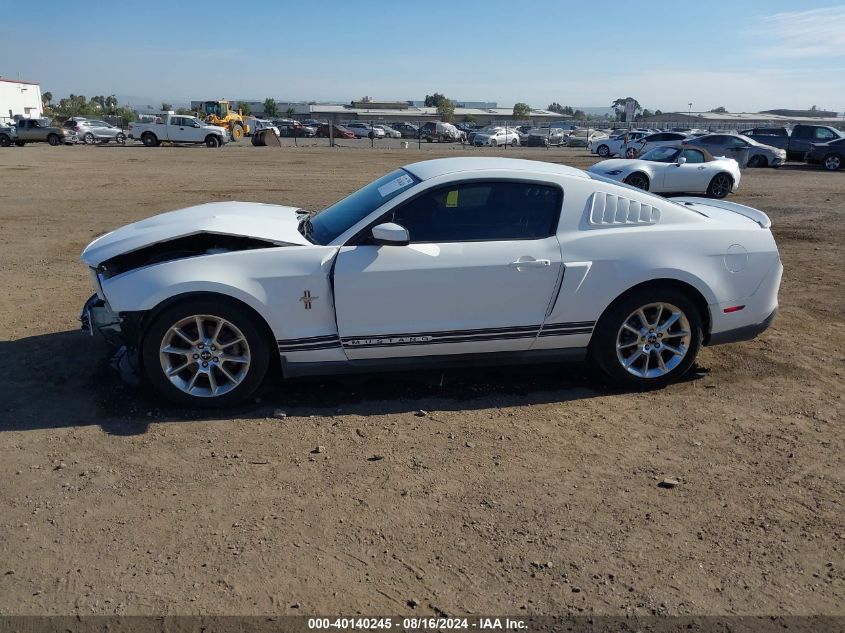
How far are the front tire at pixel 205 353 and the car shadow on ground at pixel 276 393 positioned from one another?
0.48 ft

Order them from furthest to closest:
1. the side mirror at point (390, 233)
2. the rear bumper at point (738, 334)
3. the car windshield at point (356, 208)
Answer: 1. the rear bumper at point (738, 334)
2. the car windshield at point (356, 208)
3. the side mirror at point (390, 233)

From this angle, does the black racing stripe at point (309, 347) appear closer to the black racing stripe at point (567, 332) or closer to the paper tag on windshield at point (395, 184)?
the paper tag on windshield at point (395, 184)

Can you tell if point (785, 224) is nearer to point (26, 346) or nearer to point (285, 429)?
point (285, 429)

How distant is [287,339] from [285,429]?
598 mm

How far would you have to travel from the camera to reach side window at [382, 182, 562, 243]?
187 inches

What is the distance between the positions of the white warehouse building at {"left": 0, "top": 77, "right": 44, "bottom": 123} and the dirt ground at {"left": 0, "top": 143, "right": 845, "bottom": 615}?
3355 inches

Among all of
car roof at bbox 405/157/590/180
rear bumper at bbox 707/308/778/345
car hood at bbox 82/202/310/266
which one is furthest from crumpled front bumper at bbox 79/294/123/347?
rear bumper at bbox 707/308/778/345

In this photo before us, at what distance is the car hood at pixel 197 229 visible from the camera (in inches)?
186

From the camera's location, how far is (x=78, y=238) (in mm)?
10555

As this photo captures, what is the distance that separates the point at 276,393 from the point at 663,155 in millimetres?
15299

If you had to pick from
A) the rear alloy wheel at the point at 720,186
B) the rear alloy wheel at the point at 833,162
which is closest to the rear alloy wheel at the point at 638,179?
the rear alloy wheel at the point at 720,186

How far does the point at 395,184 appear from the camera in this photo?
16.8 ft

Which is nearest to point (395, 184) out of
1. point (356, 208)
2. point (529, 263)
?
point (356, 208)

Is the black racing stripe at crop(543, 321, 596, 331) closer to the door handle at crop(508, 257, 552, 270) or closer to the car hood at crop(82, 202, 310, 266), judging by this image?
the door handle at crop(508, 257, 552, 270)
